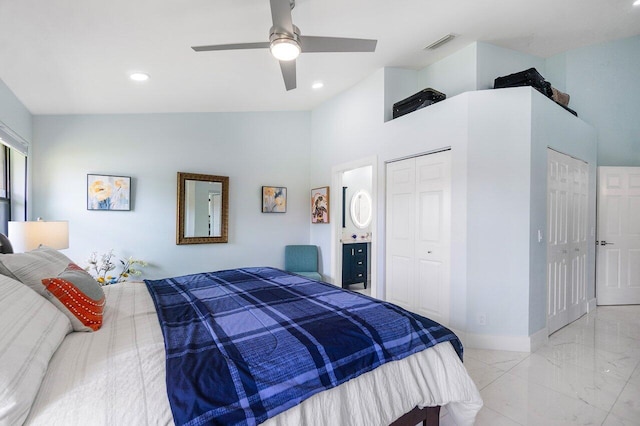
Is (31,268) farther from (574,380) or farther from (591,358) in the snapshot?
(591,358)

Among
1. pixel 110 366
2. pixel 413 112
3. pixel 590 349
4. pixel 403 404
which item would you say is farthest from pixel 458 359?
pixel 413 112

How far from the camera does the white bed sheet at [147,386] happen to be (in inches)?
33.9

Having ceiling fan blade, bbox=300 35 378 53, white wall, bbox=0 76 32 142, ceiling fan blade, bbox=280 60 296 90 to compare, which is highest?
ceiling fan blade, bbox=300 35 378 53

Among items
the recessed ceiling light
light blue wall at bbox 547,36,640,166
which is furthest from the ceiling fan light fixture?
light blue wall at bbox 547,36,640,166

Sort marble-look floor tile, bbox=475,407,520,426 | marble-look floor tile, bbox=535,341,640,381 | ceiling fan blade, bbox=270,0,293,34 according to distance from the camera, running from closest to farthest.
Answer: ceiling fan blade, bbox=270,0,293,34 < marble-look floor tile, bbox=475,407,520,426 < marble-look floor tile, bbox=535,341,640,381

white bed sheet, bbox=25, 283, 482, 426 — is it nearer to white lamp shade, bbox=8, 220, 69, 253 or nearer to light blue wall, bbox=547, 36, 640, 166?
white lamp shade, bbox=8, 220, 69, 253

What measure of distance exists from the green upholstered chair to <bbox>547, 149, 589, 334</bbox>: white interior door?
9.22 feet

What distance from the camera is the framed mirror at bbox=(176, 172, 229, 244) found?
3.88 m

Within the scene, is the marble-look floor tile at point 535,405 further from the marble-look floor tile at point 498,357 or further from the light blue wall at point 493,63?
the light blue wall at point 493,63

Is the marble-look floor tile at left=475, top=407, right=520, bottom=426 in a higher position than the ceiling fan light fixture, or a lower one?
lower

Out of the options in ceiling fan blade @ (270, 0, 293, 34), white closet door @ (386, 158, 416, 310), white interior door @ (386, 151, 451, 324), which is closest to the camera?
ceiling fan blade @ (270, 0, 293, 34)

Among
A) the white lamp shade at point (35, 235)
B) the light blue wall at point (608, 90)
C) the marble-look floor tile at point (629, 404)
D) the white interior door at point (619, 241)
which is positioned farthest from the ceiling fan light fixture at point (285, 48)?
the white interior door at point (619, 241)

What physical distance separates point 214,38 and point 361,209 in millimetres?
3762

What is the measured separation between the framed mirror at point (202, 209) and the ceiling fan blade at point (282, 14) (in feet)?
8.84
